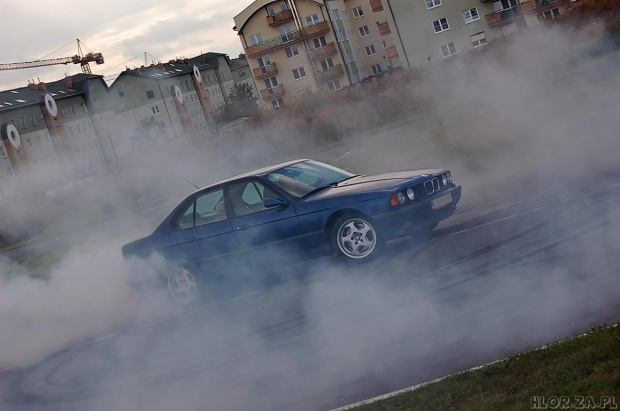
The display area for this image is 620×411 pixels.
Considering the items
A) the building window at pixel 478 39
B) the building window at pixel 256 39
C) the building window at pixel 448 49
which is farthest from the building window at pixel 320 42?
the building window at pixel 478 39

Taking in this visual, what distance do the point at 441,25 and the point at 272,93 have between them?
2138 cm

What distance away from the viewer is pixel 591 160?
43.0 feet

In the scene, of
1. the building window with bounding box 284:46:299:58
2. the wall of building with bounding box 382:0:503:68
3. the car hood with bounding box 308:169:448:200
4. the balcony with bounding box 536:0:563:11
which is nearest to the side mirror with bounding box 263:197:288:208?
the car hood with bounding box 308:169:448:200

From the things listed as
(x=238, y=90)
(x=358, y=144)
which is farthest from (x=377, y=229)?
(x=238, y=90)

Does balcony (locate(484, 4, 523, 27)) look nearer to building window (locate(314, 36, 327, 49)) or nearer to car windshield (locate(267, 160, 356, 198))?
building window (locate(314, 36, 327, 49))

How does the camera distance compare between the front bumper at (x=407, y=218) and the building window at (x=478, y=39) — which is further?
the building window at (x=478, y=39)

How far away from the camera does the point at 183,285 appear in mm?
11539

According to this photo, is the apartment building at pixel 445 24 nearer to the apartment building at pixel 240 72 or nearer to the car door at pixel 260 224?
the apartment building at pixel 240 72

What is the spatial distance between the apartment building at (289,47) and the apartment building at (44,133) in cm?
1658

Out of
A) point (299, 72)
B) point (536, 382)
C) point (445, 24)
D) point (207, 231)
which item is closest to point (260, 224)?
point (207, 231)

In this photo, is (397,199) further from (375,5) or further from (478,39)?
(375,5)

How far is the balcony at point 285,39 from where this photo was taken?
74.7 meters

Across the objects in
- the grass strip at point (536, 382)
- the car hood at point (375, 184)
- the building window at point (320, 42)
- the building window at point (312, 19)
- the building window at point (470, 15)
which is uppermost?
the building window at point (312, 19)

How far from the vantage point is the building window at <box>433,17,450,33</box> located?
6081 cm
